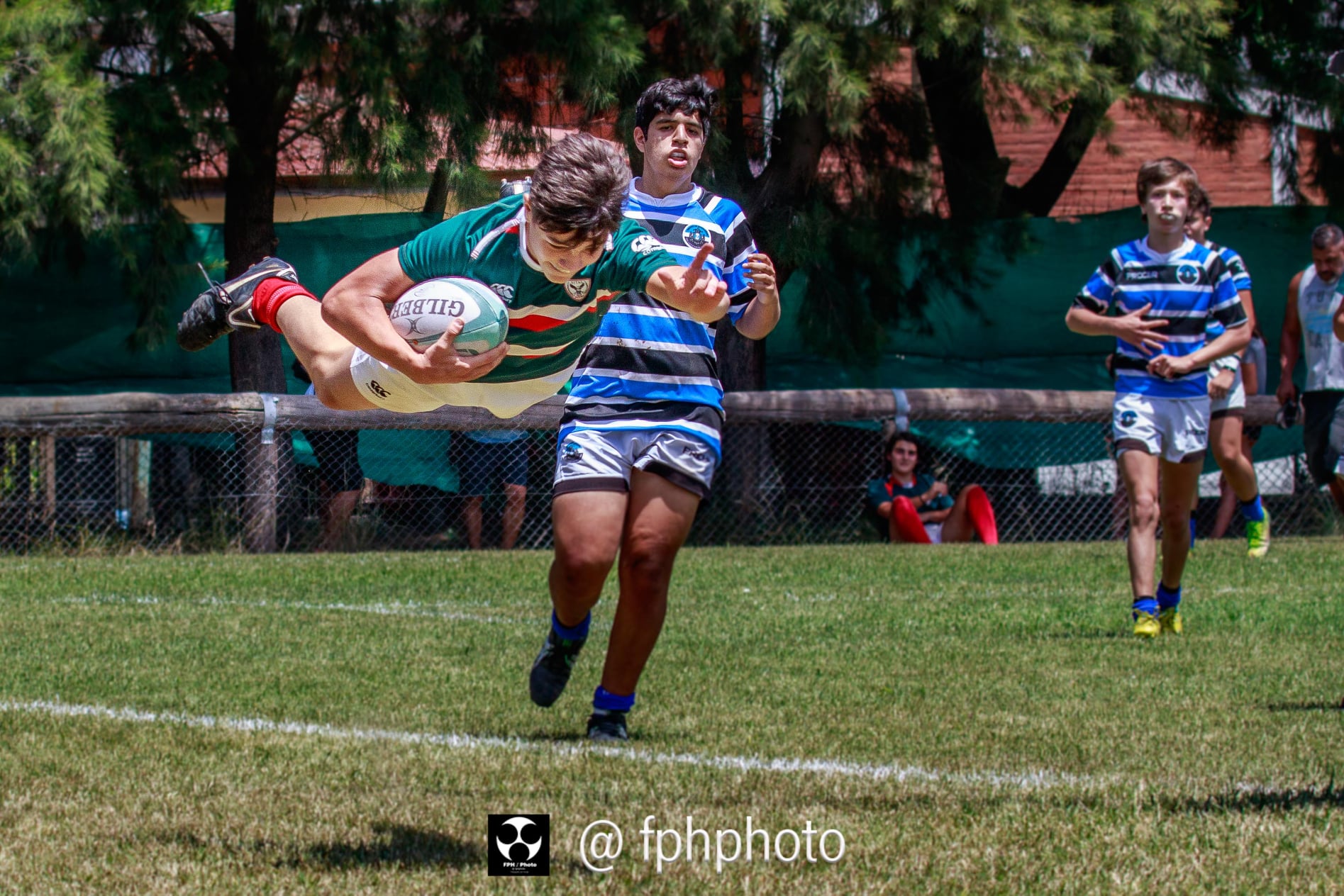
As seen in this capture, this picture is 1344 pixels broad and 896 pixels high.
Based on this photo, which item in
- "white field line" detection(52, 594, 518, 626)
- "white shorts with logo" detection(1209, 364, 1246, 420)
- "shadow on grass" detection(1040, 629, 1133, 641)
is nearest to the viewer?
"shadow on grass" detection(1040, 629, 1133, 641)

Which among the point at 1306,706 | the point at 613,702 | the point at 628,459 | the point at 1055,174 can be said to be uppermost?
the point at 1055,174

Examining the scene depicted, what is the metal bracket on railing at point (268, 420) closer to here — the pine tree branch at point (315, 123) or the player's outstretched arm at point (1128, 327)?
the pine tree branch at point (315, 123)

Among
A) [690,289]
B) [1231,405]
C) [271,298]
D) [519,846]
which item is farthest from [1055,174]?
[519,846]

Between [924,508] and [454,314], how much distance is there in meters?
9.19

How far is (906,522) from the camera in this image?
502 inches

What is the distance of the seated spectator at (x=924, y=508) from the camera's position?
1268 cm

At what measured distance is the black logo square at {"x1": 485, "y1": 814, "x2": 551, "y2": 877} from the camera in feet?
12.2

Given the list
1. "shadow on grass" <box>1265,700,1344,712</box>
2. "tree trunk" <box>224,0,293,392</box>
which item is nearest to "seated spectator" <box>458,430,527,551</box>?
"tree trunk" <box>224,0,293,392</box>

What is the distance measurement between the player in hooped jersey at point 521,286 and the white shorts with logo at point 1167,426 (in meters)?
3.79

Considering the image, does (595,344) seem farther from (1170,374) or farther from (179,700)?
(1170,374)

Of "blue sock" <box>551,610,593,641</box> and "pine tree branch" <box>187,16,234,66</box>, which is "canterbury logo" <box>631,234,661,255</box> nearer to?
"blue sock" <box>551,610,593,641</box>

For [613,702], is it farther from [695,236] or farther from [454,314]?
[454,314]

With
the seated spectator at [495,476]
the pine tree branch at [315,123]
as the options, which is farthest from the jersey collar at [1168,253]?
the pine tree branch at [315,123]

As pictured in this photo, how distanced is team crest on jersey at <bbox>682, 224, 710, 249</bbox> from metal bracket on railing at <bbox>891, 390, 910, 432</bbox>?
7.56 metres
